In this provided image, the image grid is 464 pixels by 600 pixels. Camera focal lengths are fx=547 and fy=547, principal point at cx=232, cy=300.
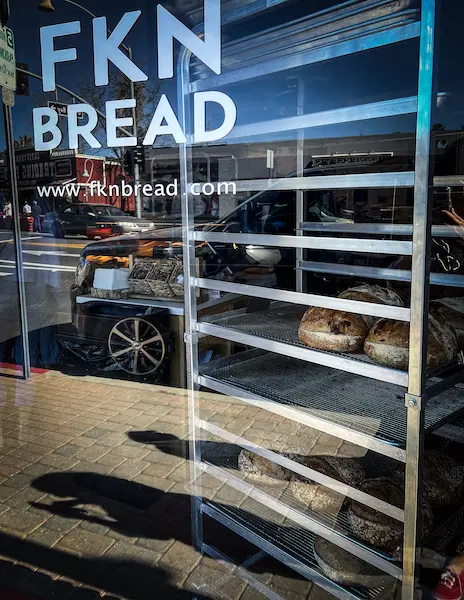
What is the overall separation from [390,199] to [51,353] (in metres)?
3.17

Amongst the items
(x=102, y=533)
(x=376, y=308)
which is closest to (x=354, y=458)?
(x=376, y=308)

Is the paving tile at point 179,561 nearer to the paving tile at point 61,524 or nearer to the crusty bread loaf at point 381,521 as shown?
the paving tile at point 61,524

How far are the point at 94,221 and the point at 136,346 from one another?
1.62 meters

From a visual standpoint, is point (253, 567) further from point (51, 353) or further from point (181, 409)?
point (51, 353)

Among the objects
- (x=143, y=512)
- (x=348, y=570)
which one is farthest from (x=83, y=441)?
(x=348, y=570)

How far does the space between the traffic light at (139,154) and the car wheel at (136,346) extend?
2068mm

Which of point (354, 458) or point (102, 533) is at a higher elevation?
point (354, 458)

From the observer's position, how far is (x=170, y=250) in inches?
137

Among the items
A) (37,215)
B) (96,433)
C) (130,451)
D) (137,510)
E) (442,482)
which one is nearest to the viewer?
(442,482)

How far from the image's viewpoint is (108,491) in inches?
118

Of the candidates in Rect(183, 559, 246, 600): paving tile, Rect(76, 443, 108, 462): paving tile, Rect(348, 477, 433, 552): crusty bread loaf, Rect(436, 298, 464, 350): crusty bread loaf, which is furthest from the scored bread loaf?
Rect(76, 443, 108, 462): paving tile

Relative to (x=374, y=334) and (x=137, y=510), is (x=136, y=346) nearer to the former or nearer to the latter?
(x=137, y=510)

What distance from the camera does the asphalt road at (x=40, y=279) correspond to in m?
3.35

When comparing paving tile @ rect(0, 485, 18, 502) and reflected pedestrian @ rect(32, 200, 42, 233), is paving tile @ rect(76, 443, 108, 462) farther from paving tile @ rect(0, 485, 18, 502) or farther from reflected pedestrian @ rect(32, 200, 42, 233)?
reflected pedestrian @ rect(32, 200, 42, 233)
